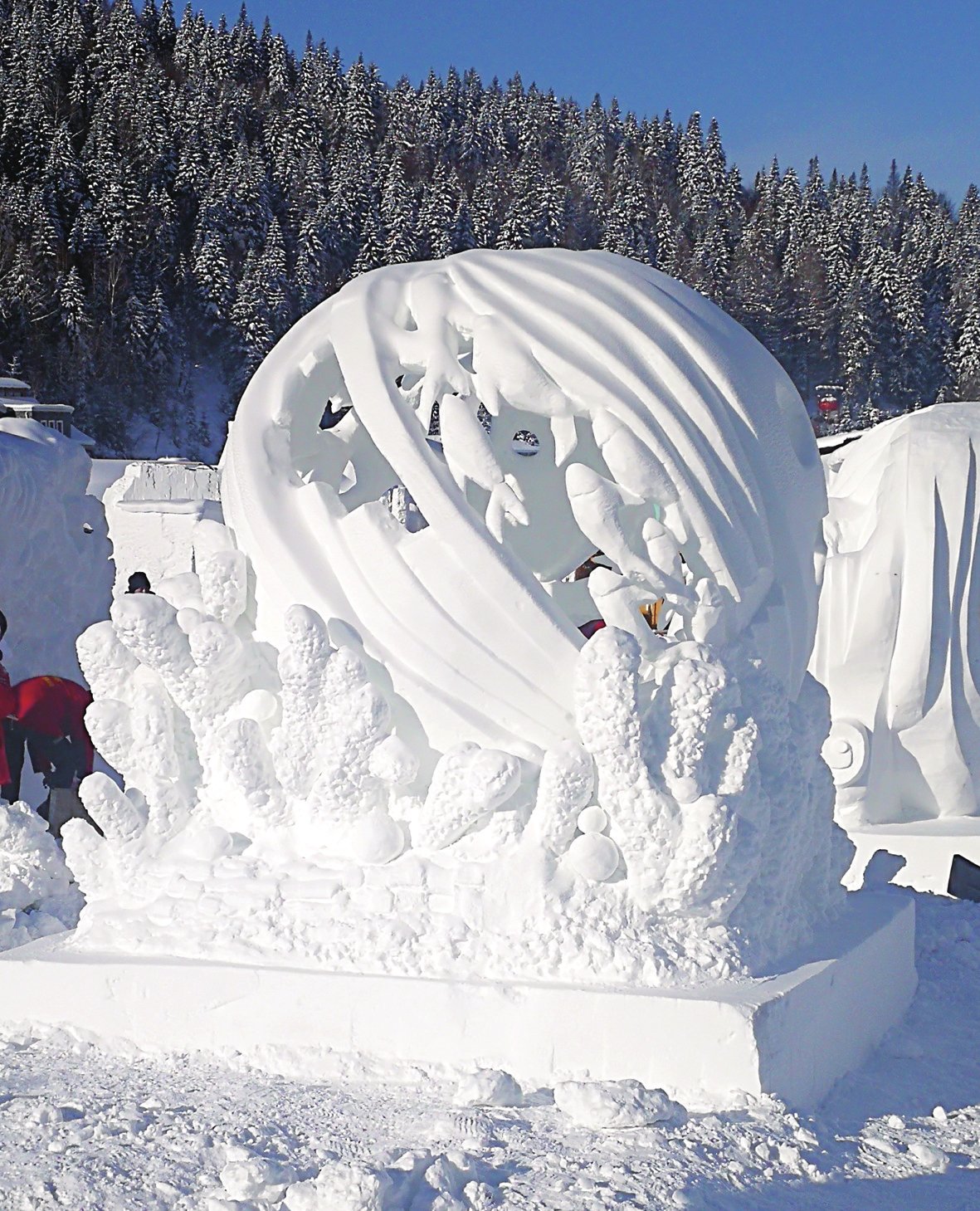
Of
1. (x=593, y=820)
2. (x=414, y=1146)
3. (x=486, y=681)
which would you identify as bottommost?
(x=414, y=1146)

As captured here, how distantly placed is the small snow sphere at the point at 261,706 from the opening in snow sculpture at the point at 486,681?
0.04 feet

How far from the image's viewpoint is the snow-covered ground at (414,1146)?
118 inches

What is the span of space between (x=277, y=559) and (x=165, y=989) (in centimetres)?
138

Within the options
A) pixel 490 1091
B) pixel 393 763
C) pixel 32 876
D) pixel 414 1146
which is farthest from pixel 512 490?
pixel 32 876

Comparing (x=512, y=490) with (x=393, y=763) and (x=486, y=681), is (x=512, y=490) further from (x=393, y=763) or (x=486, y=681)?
(x=393, y=763)

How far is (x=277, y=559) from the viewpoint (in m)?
4.54

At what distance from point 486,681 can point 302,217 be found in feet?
202

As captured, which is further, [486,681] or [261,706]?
[261,706]

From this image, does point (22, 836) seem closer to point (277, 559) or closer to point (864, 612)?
point (277, 559)

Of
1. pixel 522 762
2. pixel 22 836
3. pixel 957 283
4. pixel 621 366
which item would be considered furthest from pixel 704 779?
pixel 957 283

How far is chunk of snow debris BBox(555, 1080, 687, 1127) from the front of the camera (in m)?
3.37

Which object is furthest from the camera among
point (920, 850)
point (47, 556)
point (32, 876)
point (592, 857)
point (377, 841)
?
point (47, 556)

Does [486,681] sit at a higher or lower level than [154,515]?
lower

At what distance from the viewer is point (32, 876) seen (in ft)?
17.8
